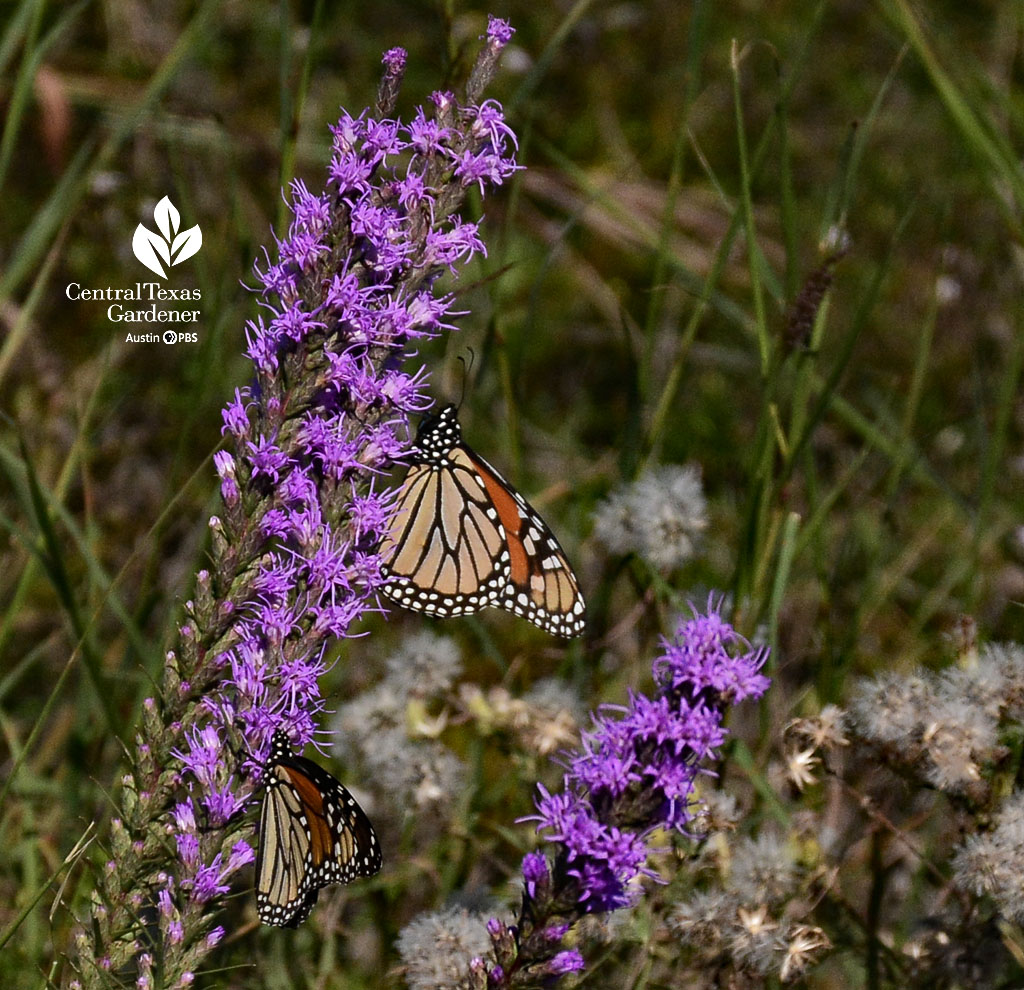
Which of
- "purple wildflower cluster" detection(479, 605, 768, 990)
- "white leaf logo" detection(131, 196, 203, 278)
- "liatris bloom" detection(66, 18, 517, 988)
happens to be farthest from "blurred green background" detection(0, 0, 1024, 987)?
"purple wildflower cluster" detection(479, 605, 768, 990)

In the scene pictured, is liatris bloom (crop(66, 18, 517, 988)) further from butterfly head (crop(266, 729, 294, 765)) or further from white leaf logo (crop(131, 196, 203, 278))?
white leaf logo (crop(131, 196, 203, 278))

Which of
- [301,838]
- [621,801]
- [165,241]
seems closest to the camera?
[621,801]

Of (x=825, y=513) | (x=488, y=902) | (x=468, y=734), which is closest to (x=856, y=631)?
(x=825, y=513)

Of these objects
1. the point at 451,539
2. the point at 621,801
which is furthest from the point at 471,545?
the point at 621,801

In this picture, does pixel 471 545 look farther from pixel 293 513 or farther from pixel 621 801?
→ pixel 621 801

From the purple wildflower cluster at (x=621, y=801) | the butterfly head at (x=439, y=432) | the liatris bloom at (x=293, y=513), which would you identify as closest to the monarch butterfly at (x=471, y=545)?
the butterfly head at (x=439, y=432)

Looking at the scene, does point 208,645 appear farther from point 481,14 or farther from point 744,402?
point 481,14
